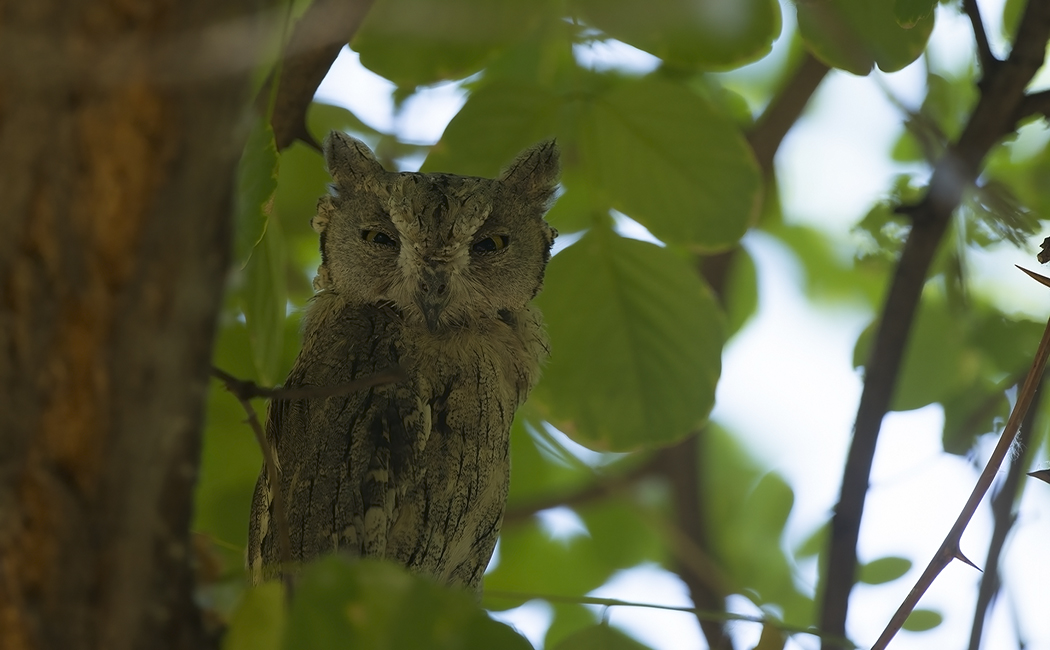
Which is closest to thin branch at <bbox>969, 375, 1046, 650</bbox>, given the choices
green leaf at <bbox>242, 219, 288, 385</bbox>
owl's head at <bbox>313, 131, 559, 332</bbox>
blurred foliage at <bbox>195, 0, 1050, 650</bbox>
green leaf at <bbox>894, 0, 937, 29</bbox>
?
blurred foliage at <bbox>195, 0, 1050, 650</bbox>

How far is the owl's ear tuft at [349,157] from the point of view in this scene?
1685 millimetres

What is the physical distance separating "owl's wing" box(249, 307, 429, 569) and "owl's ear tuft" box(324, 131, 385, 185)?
1.38 ft

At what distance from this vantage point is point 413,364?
144cm

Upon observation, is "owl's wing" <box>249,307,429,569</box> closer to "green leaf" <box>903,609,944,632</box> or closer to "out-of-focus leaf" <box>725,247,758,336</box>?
"green leaf" <box>903,609,944,632</box>

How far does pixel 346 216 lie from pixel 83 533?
3.63 ft

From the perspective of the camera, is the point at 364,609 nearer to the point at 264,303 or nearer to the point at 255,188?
the point at 255,188

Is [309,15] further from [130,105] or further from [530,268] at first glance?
[130,105]

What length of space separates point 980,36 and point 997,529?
791mm

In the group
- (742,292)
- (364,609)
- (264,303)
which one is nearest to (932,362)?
(742,292)

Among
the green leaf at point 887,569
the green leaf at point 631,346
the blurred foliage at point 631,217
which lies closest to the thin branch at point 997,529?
the blurred foliage at point 631,217

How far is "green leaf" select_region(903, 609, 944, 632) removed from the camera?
1.60 m

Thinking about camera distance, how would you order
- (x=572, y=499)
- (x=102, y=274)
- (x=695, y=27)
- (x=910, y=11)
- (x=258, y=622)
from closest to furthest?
(x=102, y=274)
(x=258, y=622)
(x=910, y=11)
(x=695, y=27)
(x=572, y=499)

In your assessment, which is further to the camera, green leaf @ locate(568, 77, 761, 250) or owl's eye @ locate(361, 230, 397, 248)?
owl's eye @ locate(361, 230, 397, 248)

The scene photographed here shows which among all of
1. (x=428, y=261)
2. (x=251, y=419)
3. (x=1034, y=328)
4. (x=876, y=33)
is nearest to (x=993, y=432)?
(x=1034, y=328)
